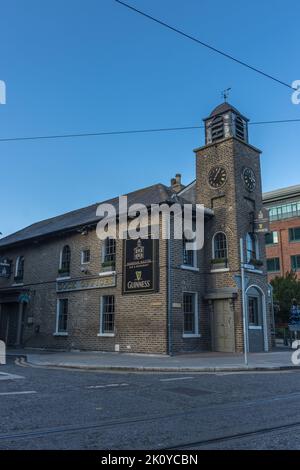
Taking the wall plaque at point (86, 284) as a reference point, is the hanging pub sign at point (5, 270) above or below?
above

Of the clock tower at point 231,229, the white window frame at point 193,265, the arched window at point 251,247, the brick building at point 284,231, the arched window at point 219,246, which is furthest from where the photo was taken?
the brick building at point 284,231

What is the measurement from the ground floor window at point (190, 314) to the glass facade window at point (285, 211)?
29537 mm

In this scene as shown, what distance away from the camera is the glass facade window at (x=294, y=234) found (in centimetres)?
4538

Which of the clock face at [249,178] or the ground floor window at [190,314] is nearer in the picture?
the ground floor window at [190,314]

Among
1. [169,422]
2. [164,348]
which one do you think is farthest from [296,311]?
[169,422]

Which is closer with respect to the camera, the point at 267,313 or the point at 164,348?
the point at 164,348

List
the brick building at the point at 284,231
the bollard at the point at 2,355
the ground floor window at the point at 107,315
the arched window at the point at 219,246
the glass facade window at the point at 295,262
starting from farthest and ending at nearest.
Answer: the brick building at the point at 284,231 < the glass facade window at the point at 295,262 < the arched window at the point at 219,246 < the ground floor window at the point at 107,315 < the bollard at the point at 2,355

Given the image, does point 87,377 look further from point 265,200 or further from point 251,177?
point 265,200

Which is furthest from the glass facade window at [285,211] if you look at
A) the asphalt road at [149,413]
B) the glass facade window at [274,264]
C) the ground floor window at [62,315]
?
the asphalt road at [149,413]

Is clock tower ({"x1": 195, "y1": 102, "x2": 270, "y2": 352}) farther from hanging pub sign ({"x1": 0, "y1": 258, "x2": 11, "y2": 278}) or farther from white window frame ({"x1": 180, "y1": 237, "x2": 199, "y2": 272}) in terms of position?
hanging pub sign ({"x1": 0, "y1": 258, "x2": 11, "y2": 278})

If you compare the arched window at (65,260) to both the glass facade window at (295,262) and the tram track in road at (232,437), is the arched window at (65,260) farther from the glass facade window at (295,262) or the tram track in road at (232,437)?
Answer: the glass facade window at (295,262)

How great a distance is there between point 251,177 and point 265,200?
2683cm

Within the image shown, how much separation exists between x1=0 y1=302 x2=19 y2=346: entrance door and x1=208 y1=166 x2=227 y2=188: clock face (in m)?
14.0
